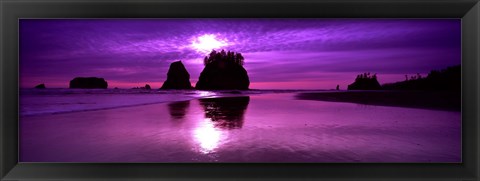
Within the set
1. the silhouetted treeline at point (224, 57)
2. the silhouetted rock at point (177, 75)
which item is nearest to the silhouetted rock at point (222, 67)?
the silhouetted treeline at point (224, 57)

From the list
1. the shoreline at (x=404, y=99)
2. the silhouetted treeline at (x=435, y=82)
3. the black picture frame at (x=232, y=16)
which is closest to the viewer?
the black picture frame at (x=232, y=16)

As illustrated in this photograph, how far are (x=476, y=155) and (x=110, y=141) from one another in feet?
9.49

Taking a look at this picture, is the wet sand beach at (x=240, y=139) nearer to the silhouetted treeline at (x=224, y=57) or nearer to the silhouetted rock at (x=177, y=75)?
the silhouetted treeline at (x=224, y=57)

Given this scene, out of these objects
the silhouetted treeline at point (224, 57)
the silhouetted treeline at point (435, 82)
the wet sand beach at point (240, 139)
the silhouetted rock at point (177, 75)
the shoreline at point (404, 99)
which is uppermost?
the silhouetted treeline at point (224, 57)

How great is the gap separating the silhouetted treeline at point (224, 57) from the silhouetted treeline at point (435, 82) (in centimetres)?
184

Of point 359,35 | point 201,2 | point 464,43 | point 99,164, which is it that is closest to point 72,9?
point 201,2

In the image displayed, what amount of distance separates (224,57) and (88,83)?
6.64 feet

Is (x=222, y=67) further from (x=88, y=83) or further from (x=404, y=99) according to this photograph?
(x=404, y=99)

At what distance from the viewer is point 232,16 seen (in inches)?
83.4

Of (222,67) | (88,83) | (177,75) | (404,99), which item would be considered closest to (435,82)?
(404,99)

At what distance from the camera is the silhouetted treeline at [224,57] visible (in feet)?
10.2

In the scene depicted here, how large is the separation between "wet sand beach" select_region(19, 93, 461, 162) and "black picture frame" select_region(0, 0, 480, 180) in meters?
0.07

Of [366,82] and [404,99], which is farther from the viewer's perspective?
[404,99]

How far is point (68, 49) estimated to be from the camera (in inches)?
122
